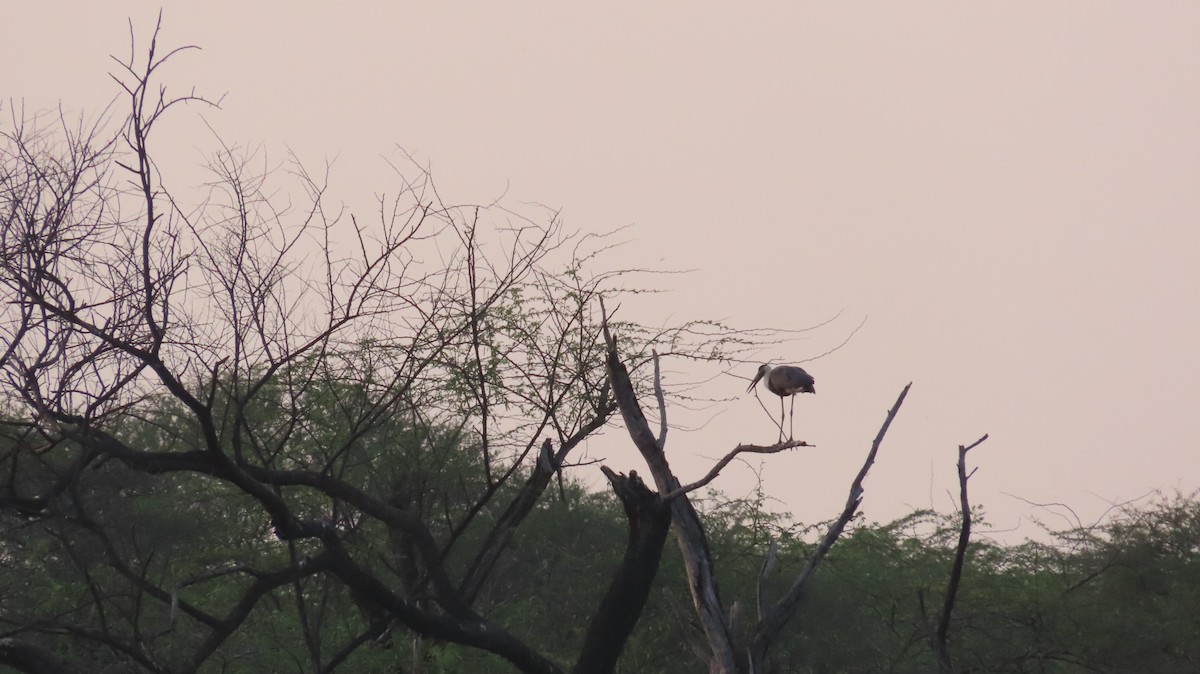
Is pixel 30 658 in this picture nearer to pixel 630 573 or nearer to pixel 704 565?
pixel 630 573

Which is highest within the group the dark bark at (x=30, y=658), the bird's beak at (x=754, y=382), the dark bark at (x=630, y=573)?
the bird's beak at (x=754, y=382)

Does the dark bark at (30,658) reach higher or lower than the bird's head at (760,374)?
lower

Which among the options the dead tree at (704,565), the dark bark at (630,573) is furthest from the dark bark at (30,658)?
the dead tree at (704,565)

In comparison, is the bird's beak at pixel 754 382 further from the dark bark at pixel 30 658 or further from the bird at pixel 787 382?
the dark bark at pixel 30 658

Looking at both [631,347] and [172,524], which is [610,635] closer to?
[631,347]

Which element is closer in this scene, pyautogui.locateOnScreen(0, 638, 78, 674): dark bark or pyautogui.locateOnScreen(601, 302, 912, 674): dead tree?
pyautogui.locateOnScreen(0, 638, 78, 674): dark bark

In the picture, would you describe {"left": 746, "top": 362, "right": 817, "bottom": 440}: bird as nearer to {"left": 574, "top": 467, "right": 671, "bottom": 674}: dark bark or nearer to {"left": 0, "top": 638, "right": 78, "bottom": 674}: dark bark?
{"left": 574, "top": 467, "right": 671, "bottom": 674}: dark bark

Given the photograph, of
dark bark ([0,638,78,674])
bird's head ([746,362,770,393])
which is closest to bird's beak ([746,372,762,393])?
bird's head ([746,362,770,393])

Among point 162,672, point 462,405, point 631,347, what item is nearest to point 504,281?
point 462,405

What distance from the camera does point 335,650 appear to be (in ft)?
40.0

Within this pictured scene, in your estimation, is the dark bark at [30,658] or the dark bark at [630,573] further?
the dark bark at [630,573]

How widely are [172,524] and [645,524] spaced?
831 centimetres

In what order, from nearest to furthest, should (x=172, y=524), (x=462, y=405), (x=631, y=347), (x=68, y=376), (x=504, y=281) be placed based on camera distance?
(x=68, y=376), (x=504, y=281), (x=462, y=405), (x=631, y=347), (x=172, y=524)

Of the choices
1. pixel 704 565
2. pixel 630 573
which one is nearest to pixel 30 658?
pixel 630 573
